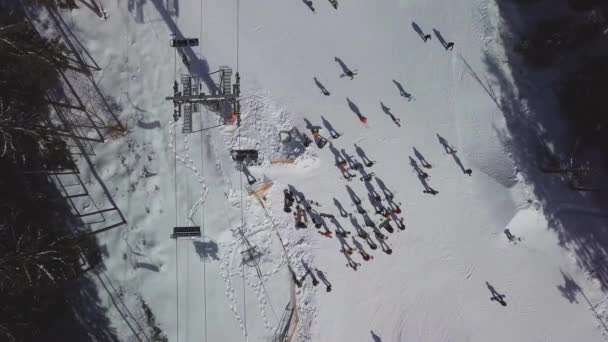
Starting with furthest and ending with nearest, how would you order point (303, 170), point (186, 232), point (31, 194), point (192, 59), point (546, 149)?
point (192, 59)
point (303, 170)
point (186, 232)
point (31, 194)
point (546, 149)

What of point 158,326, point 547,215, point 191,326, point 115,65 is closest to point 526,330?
point 547,215

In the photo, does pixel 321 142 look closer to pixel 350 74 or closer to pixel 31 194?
pixel 350 74

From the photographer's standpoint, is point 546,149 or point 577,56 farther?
point 546,149

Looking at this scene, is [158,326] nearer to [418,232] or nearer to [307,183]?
[307,183]

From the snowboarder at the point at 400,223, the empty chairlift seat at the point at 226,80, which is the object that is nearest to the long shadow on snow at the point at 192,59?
the empty chairlift seat at the point at 226,80

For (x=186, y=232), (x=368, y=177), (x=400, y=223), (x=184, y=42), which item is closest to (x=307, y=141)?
(x=368, y=177)

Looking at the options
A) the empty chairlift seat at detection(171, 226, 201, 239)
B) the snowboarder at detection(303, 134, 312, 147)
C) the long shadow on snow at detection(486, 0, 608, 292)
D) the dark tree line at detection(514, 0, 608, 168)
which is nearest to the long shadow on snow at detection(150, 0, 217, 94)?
the snowboarder at detection(303, 134, 312, 147)
